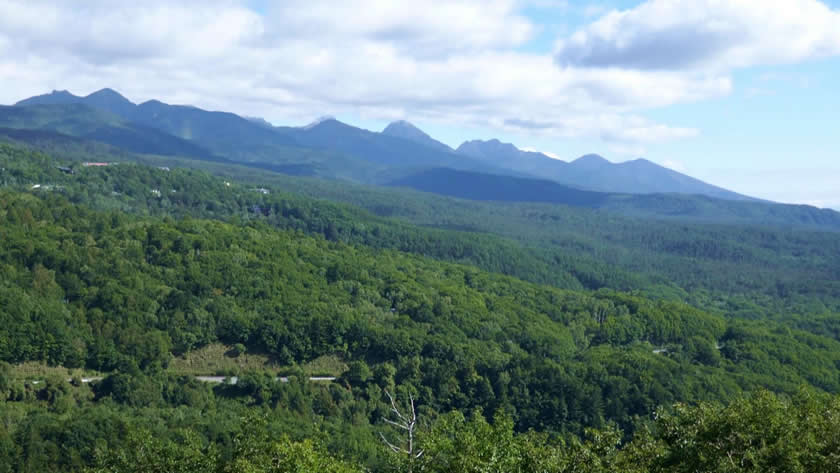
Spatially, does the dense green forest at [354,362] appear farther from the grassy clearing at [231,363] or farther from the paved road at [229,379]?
the paved road at [229,379]

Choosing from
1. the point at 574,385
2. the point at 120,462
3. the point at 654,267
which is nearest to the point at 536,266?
the point at 654,267

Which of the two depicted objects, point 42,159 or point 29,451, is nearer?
point 29,451

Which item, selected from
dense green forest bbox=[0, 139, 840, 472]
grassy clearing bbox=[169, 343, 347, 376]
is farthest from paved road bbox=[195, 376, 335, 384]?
dense green forest bbox=[0, 139, 840, 472]

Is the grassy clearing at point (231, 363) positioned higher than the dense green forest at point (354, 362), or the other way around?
the dense green forest at point (354, 362)

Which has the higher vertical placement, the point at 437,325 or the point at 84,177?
the point at 84,177

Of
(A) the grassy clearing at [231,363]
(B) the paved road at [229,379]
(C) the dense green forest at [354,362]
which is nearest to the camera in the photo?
(C) the dense green forest at [354,362]

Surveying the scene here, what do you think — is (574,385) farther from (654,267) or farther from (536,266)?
(654,267)

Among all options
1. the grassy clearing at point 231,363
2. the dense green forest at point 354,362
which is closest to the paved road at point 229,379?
the grassy clearing at point 231,363

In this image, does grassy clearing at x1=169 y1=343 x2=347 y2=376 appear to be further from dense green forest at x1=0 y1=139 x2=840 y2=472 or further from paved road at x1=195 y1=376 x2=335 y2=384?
dense green forest at x1=0 y1=139 x2=840 y2=472
